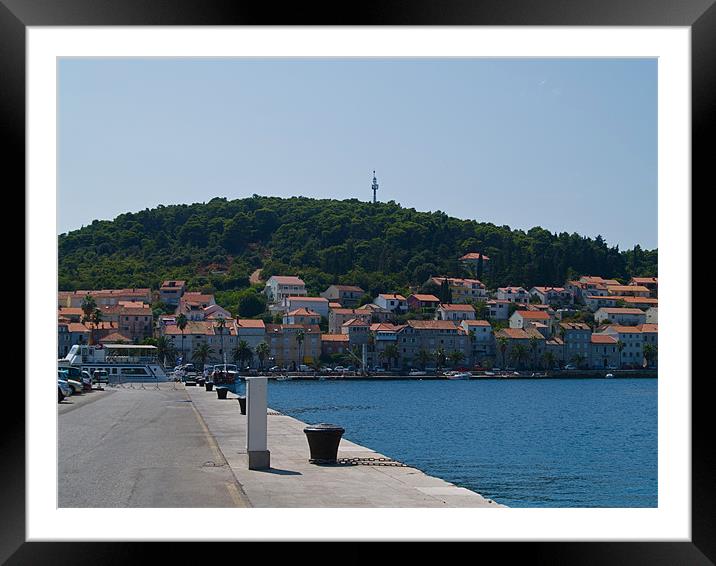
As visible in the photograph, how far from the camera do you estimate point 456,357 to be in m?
112

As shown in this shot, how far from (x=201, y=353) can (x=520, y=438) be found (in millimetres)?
72119

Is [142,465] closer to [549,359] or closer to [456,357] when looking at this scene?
[456,357]

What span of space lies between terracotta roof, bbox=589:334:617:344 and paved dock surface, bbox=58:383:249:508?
97.7m

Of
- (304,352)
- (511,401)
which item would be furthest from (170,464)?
(304,352)

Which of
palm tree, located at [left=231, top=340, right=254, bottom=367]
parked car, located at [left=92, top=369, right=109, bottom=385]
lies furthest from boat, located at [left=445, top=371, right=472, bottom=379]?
parked car, located at [left=92, top=369, right=109, bottom=385]

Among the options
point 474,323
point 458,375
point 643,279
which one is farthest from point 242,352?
point 643,279

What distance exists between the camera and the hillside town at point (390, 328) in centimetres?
10606

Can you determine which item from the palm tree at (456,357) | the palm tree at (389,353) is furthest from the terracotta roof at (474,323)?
the palm tree at (389,353)

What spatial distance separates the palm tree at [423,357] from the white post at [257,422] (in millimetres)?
100249

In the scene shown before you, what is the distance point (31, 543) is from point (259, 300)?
113085 mm

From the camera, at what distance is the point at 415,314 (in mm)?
118250

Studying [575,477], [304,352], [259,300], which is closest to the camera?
[575,477]

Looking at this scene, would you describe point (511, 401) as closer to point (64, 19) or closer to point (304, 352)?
point (304, 352)

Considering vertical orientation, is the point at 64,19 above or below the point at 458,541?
above
